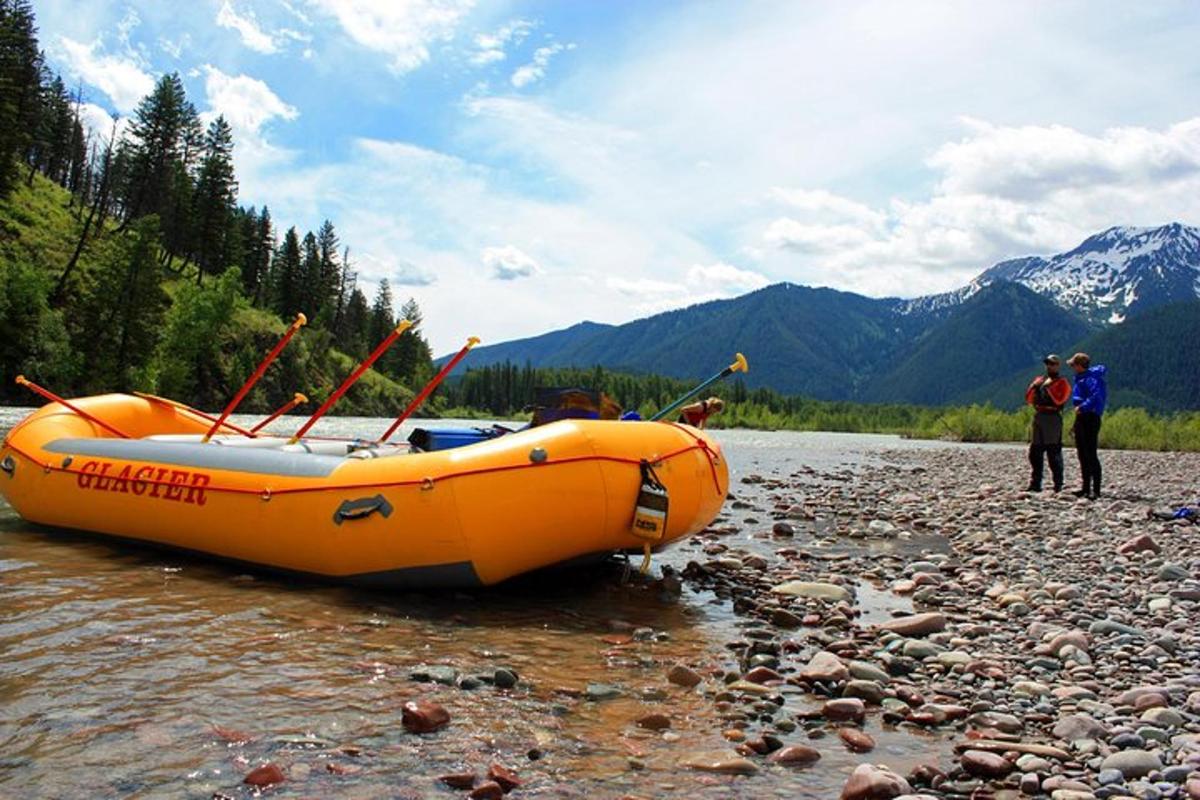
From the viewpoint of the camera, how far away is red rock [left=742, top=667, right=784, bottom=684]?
17.9 feet

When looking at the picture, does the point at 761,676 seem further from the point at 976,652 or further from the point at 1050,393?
the point at 1050,393

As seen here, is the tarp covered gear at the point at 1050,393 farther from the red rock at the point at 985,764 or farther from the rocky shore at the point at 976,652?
the red rock at the point at 985,764

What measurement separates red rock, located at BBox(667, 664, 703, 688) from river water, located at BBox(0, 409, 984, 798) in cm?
12

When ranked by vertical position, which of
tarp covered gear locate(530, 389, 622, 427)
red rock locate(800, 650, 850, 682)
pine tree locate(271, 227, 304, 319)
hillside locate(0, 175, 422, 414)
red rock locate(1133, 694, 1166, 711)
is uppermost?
pine tree locate(271, 227, 304, 319)

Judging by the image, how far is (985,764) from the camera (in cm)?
405

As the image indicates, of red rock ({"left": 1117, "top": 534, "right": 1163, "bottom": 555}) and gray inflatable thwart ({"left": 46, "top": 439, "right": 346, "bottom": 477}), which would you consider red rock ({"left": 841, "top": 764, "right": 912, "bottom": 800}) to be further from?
red rock ({"left": 1117, "top": 534, "right": 1163, "bottom": 555})

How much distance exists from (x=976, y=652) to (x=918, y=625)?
0.56 metres

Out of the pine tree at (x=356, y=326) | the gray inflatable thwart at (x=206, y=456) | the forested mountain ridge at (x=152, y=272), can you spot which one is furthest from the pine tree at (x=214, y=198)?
the gray inflatable thwart at (x=206, y=456)

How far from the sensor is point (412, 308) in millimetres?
120062

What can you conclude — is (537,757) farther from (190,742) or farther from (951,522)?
(951,522)

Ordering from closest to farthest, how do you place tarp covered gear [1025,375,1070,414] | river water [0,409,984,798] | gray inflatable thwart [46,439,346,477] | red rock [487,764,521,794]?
red rock [487,764,521,794] < river water [0,409,984,798] < gray inflatable thwart [46,439,346,477] < tarp covered gear [1025,375,1070,414]

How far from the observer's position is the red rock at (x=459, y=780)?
384 centimetres

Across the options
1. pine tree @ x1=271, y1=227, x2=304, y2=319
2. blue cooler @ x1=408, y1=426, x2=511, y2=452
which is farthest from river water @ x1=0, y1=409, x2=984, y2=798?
pine tree @ x1=271, y1=227, x2=304, y2=319

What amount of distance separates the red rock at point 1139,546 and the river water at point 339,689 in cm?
368
